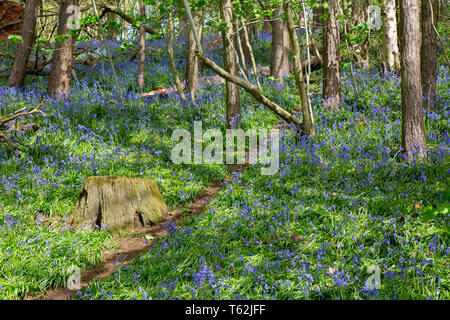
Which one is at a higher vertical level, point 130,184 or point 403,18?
point 403,18

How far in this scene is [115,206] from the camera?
228 inches

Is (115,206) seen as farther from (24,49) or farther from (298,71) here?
(24,49)

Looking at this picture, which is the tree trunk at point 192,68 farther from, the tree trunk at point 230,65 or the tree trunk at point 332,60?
the tree trunk at point 332,60

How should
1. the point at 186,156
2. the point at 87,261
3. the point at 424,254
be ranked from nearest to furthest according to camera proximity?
the point at 424,254 → the point at 87,261 → the point at 186,156

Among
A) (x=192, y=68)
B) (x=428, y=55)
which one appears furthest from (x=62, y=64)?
(x=428, y=55)

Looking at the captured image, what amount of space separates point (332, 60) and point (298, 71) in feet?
7.45

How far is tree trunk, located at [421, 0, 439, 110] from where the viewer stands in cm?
802

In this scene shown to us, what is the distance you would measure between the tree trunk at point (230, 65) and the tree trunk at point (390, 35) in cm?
435

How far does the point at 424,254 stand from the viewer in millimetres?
3936

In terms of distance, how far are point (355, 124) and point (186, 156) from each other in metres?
3.64

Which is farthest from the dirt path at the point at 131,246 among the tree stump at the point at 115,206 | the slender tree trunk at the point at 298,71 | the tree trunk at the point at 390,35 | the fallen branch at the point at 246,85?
the tree trunk at the point at 390,35

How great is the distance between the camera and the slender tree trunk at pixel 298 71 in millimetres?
7340

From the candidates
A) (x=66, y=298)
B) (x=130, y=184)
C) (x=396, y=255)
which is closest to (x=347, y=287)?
(x=396, y=255)
